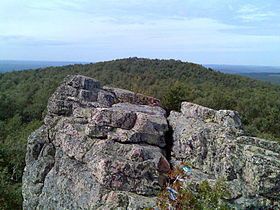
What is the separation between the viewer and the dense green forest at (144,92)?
21.1 metres

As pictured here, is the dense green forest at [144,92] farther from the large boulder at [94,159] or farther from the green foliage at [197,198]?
the green foliage at [197,198]

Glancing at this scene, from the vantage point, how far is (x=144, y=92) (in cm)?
3653

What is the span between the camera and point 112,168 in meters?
7.87

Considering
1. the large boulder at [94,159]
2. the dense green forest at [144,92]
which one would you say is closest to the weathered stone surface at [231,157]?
the large boulder at [94,159]

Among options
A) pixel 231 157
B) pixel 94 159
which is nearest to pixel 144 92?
pixel 94 159

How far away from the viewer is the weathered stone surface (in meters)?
7.12

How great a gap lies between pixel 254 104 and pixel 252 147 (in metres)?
39.0

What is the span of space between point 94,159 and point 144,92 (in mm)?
28521

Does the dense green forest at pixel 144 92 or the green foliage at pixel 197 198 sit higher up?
the green foliage at pixel 197 198

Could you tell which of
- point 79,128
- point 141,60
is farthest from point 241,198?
point 141,60

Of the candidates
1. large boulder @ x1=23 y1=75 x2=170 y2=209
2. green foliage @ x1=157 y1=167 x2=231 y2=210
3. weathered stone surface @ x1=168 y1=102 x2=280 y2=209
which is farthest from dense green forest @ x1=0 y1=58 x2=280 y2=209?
green foliage @ x1=157 y1=167 x2=231 y2=210

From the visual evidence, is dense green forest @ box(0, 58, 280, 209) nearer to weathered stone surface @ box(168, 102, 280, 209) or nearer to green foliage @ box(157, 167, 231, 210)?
weathered stone surface @ box(168, 102, 280, 209)

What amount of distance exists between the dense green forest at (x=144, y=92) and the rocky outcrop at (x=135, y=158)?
4681 millimetres

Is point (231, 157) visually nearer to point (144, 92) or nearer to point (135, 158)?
point (135, 158)
